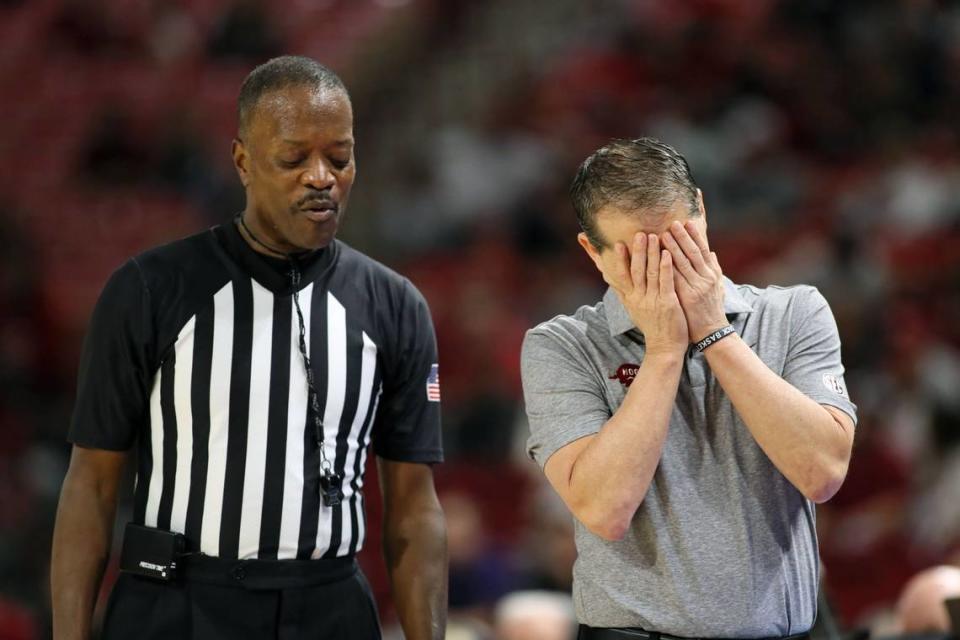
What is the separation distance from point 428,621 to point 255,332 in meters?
0.63

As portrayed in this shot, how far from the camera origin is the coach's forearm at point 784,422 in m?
1.99

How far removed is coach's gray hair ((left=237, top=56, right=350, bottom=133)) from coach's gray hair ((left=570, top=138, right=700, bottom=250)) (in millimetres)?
546

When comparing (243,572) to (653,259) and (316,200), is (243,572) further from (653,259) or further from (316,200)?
(653,259)

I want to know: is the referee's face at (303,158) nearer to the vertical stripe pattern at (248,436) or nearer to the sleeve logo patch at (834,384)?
the vertical stripe pattern at (248,436)

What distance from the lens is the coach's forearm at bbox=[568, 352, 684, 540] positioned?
201 cm

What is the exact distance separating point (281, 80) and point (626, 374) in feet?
2.74

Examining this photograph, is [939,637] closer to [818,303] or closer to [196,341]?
[818,303]

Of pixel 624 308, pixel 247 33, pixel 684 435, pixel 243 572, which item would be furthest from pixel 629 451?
pixel 247 33

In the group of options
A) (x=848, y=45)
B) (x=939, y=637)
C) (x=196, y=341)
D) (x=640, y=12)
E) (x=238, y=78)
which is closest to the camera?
(x=196, y=341)

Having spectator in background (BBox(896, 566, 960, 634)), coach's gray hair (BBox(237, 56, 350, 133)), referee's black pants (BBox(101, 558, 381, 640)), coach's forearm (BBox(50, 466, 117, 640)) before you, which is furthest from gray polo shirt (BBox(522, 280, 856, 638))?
spectator in background (BBox(896, 566, 960, 634))

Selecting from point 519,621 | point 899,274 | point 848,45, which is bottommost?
point 519,621

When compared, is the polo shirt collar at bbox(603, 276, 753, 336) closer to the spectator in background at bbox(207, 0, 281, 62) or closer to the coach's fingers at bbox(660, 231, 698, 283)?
the coach's fingers at bbox(660, 231, 698, 283)

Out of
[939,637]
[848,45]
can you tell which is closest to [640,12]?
[848,45]

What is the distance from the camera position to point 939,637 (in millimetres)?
2855
